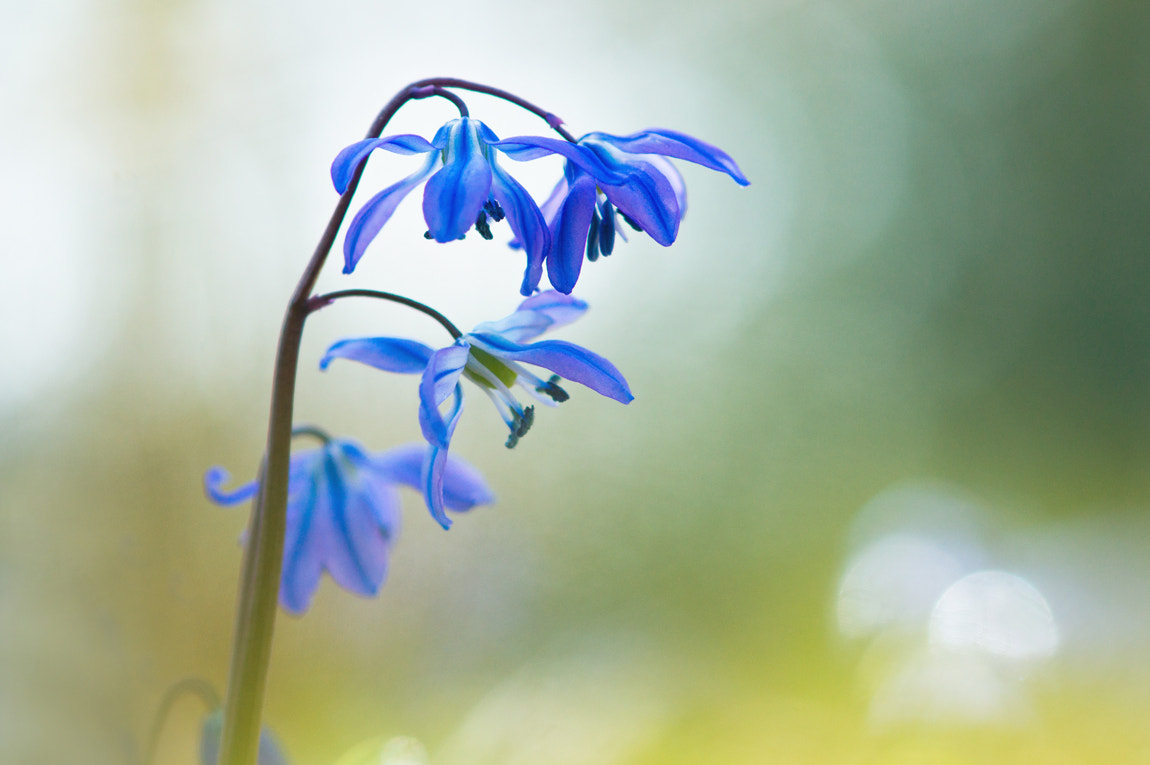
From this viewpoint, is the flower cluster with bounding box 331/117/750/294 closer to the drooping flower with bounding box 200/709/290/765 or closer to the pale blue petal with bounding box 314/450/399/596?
the pale blue petal with bounding box 314/450/399/596

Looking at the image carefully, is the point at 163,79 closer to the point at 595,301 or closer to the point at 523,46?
the point at 523,46

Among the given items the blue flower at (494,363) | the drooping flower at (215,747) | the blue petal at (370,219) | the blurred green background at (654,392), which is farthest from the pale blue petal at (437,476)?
the blurred green background at (654,392)

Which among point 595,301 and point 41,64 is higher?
point 595,301

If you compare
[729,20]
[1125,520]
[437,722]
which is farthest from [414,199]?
[1125,520]

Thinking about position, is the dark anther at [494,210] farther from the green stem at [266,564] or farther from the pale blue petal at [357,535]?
the pale blue petal at [357,535]

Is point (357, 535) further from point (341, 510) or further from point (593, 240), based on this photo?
point (593, 240)

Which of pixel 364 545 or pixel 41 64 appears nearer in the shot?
pixel 364 545

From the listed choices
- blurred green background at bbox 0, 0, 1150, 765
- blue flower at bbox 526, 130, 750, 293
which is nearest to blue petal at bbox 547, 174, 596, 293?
blue flower at bbox 526, 130, 750, 293
